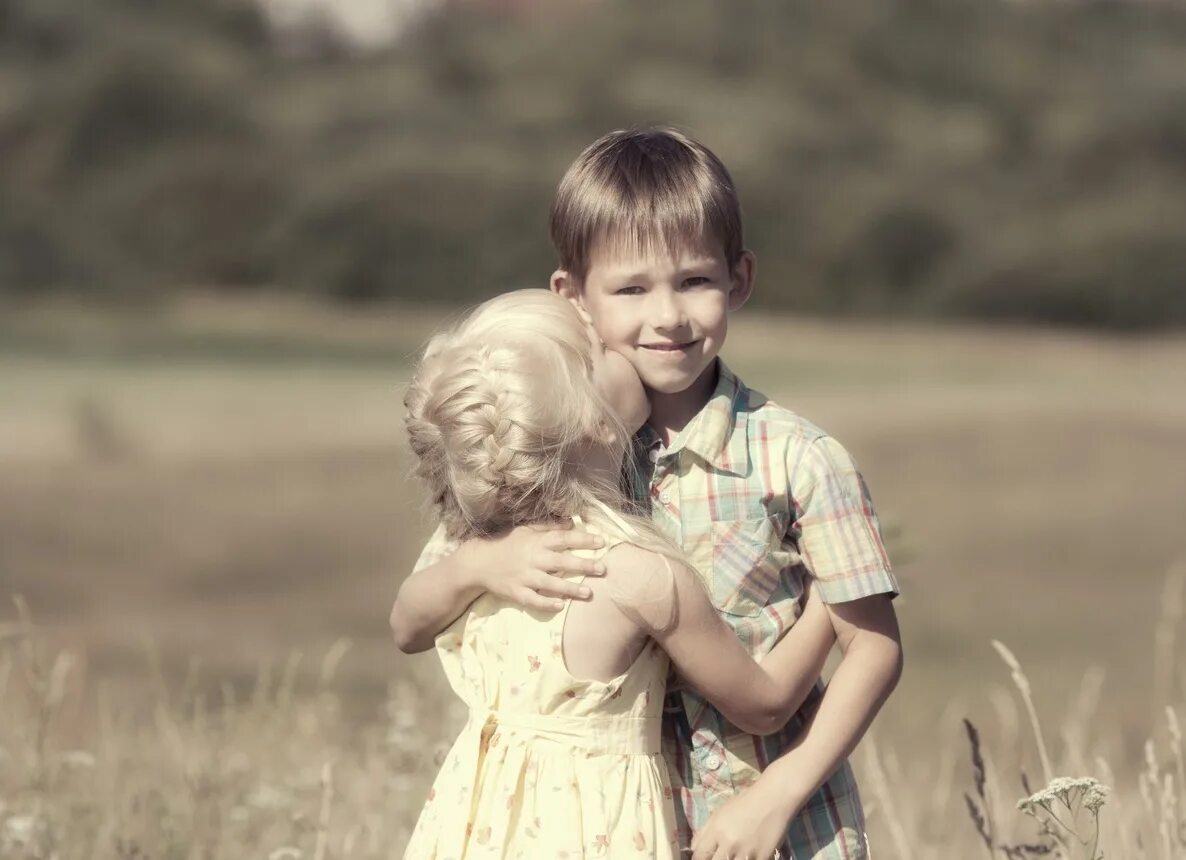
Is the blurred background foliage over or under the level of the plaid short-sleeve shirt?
over

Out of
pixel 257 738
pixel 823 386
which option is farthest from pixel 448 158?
pixel 257 738

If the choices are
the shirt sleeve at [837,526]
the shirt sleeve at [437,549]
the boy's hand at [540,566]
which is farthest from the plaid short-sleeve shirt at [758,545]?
the shirt sleeve at [437,549]

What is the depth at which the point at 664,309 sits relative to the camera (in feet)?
7.55

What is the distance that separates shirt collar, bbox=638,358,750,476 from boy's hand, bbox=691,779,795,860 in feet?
1.63

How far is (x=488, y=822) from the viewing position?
2.20 m

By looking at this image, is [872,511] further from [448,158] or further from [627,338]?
[448,158]

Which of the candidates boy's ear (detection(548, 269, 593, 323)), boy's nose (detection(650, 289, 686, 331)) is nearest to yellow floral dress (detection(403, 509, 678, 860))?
boy's nose (detection(650, 289, 686, 331))

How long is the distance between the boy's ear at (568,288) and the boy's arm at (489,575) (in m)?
0.42

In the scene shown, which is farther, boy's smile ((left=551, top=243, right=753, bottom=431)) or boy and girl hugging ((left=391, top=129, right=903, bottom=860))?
boy's smile ((left=551, top=243, right=753, bottom=431))

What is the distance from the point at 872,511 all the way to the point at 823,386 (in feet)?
45.5

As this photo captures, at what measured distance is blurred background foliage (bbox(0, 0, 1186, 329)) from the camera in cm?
1495

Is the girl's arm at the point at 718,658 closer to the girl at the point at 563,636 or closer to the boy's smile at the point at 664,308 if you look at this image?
the girl at the point at 563,636

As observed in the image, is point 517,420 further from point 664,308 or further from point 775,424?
point 775,424

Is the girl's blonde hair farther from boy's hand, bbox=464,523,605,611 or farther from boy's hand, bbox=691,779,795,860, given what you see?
boy's hand, bbox=691,779,795,860
